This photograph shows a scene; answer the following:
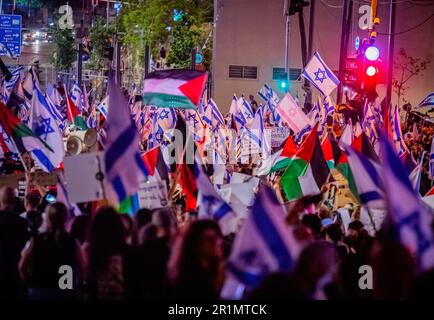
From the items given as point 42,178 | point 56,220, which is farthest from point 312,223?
point 42,178

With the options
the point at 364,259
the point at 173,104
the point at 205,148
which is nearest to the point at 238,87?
the point at 205,148

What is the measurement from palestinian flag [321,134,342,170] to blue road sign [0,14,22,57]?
89.1 feet

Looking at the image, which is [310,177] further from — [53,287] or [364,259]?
[53,287]

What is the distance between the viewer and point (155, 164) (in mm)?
10719

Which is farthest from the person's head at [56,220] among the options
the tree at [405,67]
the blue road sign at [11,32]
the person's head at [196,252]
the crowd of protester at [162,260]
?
the tree at [405,67]

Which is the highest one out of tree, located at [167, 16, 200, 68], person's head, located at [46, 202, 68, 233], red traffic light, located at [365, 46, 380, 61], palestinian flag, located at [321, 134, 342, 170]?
tree, located at [167, 16, 200, 68]

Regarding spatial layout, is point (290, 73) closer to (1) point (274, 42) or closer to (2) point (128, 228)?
(1) point (274, 42)

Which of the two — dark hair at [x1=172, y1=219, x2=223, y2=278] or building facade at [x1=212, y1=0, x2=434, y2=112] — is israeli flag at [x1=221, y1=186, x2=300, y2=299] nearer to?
dark hair at [x1=172, y1=219, x2=223, y2=278]

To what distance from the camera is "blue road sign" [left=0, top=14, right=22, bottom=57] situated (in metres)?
36.7

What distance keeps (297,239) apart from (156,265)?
1.30 meters

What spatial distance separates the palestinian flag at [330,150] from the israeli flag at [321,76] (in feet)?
25.2

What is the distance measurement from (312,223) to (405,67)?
32.7 metres

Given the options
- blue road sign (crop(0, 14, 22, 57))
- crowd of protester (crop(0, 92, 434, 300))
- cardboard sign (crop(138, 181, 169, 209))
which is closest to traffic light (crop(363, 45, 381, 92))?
crowd of protester (crop(0, 92, 434, 300))

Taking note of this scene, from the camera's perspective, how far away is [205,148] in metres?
17.1
